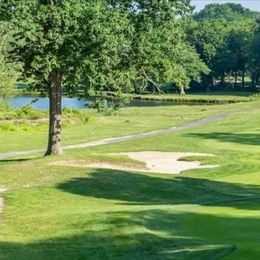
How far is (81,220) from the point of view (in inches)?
718

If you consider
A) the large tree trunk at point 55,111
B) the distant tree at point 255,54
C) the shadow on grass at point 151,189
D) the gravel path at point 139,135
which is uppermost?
the distant tree at point 255,54

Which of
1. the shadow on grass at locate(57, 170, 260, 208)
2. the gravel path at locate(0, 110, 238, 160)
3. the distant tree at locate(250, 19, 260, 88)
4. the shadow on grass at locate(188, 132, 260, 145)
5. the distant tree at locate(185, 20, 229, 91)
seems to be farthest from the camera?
the distant tree at locate(185, 20, 229, 91)

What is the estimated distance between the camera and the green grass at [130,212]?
1433 cm

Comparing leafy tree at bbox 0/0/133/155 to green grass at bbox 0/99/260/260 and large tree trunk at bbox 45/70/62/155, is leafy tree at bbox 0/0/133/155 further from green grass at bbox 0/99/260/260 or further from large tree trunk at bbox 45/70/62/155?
green grass at bbox 0/99/260/260

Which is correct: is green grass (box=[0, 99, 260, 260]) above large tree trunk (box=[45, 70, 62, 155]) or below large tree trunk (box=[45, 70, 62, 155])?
below

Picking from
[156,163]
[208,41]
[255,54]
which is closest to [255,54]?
[255,54]

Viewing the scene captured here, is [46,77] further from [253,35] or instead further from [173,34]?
[253,35]

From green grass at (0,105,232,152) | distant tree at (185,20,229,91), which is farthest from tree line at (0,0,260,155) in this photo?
distant tree at (185,20,229,91)

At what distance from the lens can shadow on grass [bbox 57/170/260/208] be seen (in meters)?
24.9

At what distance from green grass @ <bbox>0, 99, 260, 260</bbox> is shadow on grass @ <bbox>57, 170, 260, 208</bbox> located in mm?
42

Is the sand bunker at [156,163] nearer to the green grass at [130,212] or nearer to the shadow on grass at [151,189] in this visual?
the green grass at [130,212]

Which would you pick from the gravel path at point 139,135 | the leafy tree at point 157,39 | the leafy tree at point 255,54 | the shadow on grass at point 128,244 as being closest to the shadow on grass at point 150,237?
the shadow on grass at point 128,244

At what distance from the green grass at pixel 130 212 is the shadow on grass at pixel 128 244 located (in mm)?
23

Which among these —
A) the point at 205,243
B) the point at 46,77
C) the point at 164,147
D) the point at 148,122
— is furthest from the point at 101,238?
the point at 148,122
